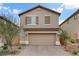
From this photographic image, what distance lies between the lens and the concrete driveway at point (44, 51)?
3.42 metres

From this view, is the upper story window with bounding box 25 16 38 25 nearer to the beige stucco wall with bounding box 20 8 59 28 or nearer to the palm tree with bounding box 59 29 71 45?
the beige stucco wall with bounding box 20 8 59 28

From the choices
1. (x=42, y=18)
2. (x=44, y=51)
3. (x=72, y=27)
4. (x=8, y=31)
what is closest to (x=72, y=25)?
(x=72, y=27)

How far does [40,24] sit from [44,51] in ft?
1.59

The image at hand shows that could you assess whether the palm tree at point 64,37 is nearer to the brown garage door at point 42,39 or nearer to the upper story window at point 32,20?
the brown garage door at point 42,39

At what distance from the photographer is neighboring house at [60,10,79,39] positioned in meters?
3.42

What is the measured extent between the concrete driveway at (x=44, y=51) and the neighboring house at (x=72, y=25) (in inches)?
13.3

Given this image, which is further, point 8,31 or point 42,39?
point 42,39

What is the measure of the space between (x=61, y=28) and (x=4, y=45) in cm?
106

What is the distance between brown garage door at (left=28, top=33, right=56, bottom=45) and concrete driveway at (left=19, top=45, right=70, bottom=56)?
9 cm

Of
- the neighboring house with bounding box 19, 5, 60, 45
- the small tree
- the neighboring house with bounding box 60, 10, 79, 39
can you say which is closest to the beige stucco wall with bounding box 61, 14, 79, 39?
the neighboring house with bounding box 60, 10, 79, 39

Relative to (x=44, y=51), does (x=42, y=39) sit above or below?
above

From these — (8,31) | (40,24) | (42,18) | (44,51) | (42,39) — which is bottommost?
(44,51)

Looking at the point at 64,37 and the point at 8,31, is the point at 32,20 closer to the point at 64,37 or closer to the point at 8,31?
the point at 8,31

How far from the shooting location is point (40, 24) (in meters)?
3.46
